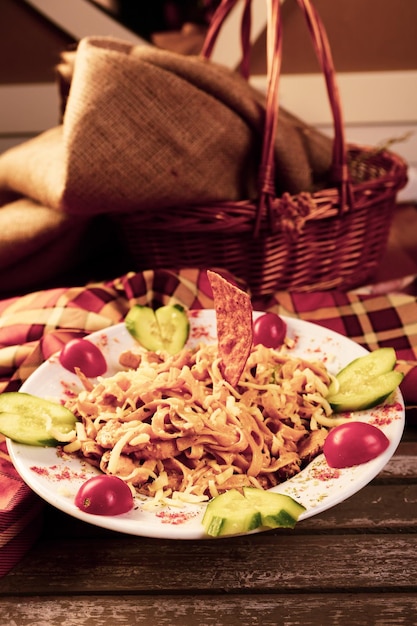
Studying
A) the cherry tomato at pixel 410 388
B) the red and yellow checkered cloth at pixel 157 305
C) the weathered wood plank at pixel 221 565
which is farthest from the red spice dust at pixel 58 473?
the cherry tomato at pixel 410 388

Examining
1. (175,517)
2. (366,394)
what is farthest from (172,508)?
(366,394)

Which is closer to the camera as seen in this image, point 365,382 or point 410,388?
point 365,382

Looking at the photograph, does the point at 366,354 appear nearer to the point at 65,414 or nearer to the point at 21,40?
the point at 65,414

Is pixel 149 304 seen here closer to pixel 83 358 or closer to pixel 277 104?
pixel 83 358

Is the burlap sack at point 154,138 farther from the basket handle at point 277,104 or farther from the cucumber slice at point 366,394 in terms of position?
the cucumber slice at point 366,394

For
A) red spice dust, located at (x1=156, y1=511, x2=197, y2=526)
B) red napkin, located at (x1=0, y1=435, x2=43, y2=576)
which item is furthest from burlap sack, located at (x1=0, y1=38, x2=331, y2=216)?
red spice dust, located at (x1=156, y1=511, x2=197, y2=526)
